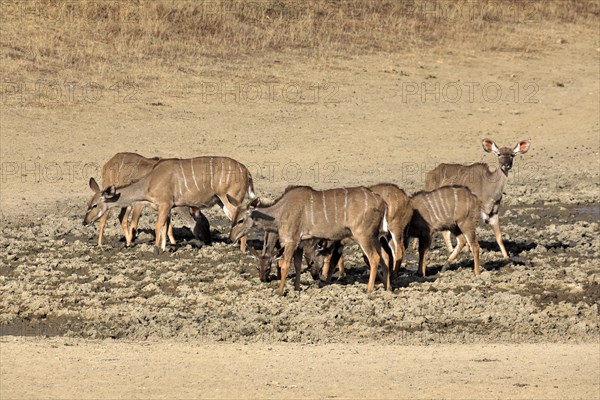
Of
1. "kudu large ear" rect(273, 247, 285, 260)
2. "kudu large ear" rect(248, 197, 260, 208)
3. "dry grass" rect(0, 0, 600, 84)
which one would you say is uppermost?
"dry grass" rect(0, 0, 600, 84)

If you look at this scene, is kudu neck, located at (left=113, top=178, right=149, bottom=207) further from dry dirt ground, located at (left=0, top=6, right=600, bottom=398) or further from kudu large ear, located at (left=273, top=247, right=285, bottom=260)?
kudu large ear, located at (left=273, top=247, right=285, bottom=260)

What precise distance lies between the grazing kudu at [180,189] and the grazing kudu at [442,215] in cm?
210

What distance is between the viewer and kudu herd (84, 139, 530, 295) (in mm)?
14055

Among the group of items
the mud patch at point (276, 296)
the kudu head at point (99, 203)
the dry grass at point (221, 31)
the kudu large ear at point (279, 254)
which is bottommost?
the mud patch at point (276, 296)

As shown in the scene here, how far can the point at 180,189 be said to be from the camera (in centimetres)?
1606

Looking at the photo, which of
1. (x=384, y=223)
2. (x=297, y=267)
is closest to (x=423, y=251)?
(x=384, y=223)

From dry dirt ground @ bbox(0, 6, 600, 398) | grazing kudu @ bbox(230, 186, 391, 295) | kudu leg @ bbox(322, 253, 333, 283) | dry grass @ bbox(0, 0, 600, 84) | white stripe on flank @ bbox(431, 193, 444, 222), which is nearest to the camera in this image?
dry dirt ground @ bbox(0, 6, 600, 398)

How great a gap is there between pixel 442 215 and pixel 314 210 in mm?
1517

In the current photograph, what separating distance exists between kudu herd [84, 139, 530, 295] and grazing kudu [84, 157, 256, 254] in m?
0.01

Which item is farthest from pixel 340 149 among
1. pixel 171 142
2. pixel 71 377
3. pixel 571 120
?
pixel 71 377

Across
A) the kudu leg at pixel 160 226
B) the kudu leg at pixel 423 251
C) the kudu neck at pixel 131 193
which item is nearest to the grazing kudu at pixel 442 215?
the kudu leg at pixel 423 251

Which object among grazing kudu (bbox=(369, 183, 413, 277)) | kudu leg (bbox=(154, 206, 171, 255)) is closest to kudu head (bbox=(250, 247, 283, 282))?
grazing kudu (bbox=(369, 183, 413, 277))

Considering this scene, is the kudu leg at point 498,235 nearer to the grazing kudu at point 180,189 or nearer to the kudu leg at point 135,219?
the grazing kudu at point 180,189

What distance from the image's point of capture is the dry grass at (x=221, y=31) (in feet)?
78.5
